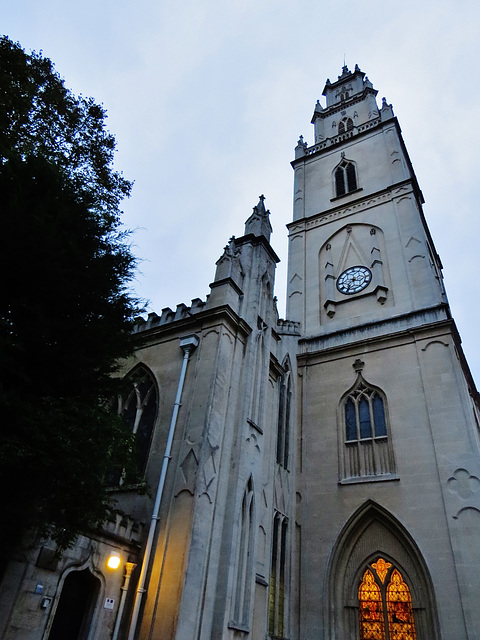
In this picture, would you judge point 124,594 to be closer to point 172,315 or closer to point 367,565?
point 172,315

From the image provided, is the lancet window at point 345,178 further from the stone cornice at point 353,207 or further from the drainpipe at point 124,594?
the drainpipe at point 124,594

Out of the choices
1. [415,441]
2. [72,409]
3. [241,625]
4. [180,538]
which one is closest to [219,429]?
[180,538]

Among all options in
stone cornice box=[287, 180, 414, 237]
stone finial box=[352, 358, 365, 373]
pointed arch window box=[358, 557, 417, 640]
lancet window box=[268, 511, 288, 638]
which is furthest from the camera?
stone cornice box=[287, 180, 414, 237]

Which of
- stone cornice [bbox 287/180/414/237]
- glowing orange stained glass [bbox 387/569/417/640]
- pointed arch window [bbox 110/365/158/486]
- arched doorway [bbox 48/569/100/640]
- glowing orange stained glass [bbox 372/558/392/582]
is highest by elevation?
stone cornice [bbox 287/180/414/237]

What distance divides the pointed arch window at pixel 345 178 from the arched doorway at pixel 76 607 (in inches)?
911

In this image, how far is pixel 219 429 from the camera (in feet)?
37.1

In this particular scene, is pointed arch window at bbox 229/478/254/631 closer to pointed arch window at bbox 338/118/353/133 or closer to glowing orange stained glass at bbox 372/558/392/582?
glowing orange stained glass at bbox 372/558/392/582

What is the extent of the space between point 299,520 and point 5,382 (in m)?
12.0

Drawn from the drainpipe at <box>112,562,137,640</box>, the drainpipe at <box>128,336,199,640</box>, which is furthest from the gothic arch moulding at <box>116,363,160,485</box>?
the drainpipe at <box>112,562,137,640</box>

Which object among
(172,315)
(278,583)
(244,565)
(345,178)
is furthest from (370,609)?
(345,178)

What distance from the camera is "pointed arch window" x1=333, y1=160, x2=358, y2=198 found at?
89.7 ft

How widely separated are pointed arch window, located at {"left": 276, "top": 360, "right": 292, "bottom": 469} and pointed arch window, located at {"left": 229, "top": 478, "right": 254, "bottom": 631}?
166 inches

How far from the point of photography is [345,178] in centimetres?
2781

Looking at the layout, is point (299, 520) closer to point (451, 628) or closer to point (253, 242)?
point (451, 628)
